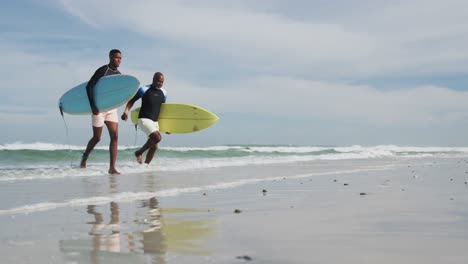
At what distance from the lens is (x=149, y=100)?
33.8ft

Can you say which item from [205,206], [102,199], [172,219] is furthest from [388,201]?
[102,199]

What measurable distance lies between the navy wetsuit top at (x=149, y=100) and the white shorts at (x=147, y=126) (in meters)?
0.10

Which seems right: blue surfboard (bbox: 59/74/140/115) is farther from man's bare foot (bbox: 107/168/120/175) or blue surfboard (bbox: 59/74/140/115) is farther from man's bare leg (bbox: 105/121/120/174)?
man's bare foot (bbox: 107/168/120/175)

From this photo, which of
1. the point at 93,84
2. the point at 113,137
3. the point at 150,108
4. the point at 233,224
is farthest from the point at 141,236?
the point at 150,108

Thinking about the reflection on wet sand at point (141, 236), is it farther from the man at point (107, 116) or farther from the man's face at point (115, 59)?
the man's face at point (115, 59)

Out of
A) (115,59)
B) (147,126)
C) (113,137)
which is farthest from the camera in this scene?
(147,126)

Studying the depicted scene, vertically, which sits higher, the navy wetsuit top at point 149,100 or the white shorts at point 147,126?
the navy wetsuit top at point 149,100

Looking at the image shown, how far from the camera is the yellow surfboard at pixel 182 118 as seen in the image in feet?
38.3

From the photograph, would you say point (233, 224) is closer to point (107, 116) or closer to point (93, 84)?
point (107, 116)

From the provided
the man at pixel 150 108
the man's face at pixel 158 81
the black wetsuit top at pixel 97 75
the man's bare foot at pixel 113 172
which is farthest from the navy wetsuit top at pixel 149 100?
the man's bare foot at pixel 113 172

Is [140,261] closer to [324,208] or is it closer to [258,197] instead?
[324,208]

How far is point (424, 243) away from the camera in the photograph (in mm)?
2939

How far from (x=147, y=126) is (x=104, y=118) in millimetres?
970

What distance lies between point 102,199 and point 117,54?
4617 mm
